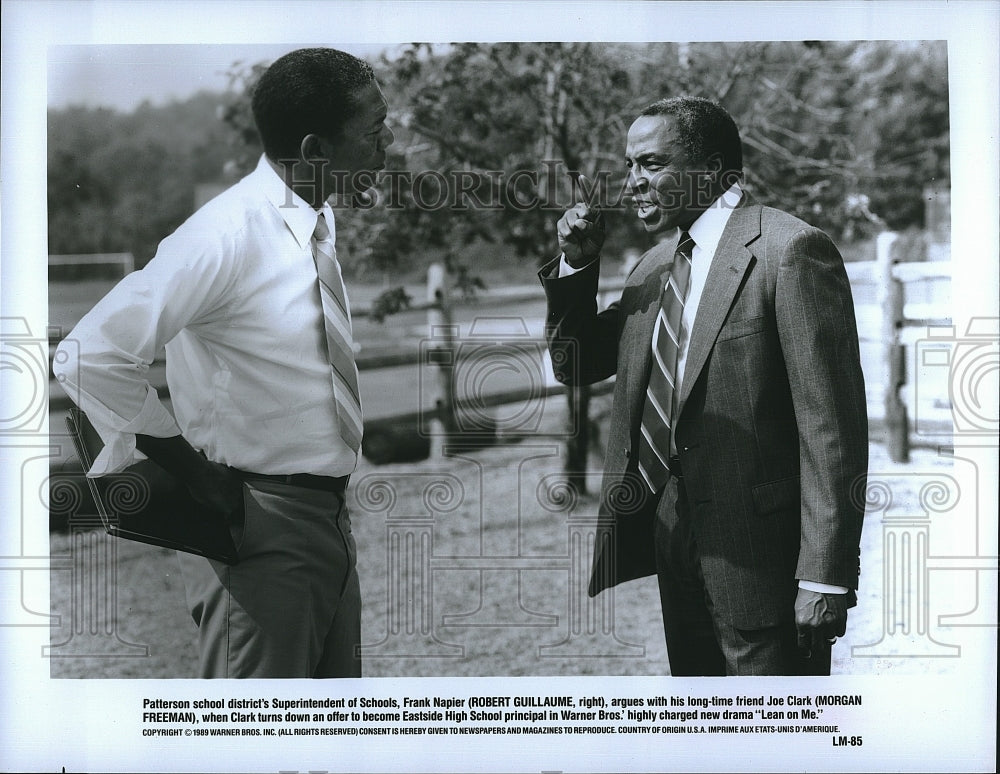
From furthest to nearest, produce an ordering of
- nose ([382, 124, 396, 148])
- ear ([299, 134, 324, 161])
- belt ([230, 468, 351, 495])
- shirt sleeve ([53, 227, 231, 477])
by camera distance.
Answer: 1. nose ([382, 124, 396, 148])
2. ear ([299, 134, 324, 161])
3. belt ([230, 468, 351, 495])
4. shirt sleeve ([53, 227, 231, 477])

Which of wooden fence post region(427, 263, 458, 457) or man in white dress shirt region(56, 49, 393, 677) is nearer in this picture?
man in white dress shirt region(56, 49, 393, 677)

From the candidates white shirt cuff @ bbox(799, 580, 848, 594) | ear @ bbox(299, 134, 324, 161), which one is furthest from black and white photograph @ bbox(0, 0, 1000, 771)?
white shirt cuff @ bbox(799, 580, 848, 594)

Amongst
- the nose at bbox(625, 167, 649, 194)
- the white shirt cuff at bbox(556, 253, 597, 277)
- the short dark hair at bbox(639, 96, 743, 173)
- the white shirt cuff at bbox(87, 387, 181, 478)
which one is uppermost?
A: the short dark hair at bbox(639, 96, 743, 173)

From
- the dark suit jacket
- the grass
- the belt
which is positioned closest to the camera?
the dark suit jacket

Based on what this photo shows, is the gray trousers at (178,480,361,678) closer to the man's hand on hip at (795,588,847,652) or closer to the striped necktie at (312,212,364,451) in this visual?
the striped necktie at (312,212,364,451)

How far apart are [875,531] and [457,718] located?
1.44 meters

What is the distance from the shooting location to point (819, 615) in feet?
9.34

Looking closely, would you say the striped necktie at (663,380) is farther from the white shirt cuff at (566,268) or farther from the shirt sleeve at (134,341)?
the shirt sleeve at (134,341)

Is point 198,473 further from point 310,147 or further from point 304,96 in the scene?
point 304,96

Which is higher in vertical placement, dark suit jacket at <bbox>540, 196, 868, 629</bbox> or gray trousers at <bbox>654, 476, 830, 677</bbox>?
dark suit jacket at <bbox>540, 196, 868, 629</bbox>

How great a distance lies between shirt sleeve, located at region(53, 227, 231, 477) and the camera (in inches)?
108

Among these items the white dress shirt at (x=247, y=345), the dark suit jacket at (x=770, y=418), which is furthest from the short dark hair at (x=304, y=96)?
the dark suit jacket at (x=770, y=418)

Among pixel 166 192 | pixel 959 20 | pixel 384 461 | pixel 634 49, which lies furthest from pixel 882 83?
pixel 166 192

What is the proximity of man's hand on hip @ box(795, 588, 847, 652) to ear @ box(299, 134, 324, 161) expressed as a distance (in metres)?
1.83
